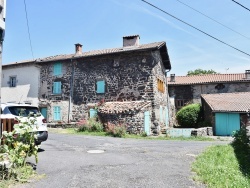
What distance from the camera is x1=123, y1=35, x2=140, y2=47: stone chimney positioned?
72.1 feet

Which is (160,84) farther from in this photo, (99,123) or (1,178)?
(1,178)

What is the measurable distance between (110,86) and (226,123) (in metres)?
10.3

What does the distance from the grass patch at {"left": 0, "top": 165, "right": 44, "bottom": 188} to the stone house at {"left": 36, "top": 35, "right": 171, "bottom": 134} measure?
11938 millimetres

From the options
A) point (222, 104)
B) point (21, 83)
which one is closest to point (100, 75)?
point (21, 83)

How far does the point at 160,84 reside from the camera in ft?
73.3

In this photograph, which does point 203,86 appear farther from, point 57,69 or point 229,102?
point 57,69

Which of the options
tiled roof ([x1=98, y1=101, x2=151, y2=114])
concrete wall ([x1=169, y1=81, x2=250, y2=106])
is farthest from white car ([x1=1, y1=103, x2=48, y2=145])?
concrete wall ([x1=169, y1=81, x2=250, y2=106])

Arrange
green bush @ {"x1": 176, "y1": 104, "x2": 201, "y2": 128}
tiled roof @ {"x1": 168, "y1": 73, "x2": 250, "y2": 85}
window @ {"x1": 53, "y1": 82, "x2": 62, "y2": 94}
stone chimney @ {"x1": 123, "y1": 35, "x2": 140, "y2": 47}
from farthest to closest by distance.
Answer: tiled roof @ {"x1": 168, "y1": 73, "x2": 250, "y2": 85}
green bush @ {"x1": 176, "y1": 104, "x2": 201, "y2": 128}
window @ {"x1": 53, "y1": 82, "x2": 62, "y2": 94}
stone chimney @ {"x1": 123, "y1": 35, "x2": 140, "y2": 47}

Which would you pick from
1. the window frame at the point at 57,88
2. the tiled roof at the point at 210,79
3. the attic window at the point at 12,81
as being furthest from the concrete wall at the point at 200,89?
the attic window at the point at 12,81

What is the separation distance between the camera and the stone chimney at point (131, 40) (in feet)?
72.1

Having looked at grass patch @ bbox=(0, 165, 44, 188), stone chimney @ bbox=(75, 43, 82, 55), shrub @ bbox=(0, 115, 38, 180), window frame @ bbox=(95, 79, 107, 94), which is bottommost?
grass patch @ bbox=(0, 165, 44, 188)

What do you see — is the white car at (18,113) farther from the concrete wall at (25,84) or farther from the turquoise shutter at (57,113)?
the concrete wall at (25,84)

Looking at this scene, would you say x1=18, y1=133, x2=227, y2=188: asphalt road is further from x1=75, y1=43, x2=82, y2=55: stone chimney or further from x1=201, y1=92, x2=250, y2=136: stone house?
x1=75, y1=43, x2=82, y2=55: stone chimney

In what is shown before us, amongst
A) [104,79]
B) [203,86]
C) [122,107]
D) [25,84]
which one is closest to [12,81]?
[25,84]
